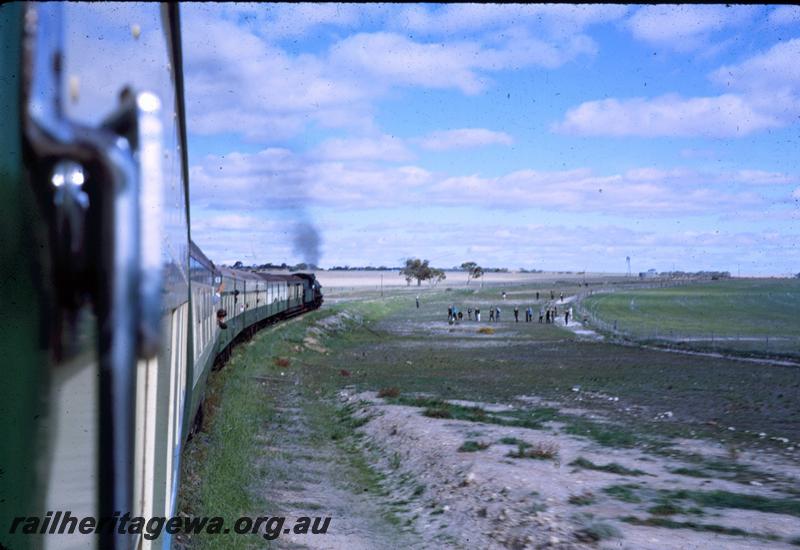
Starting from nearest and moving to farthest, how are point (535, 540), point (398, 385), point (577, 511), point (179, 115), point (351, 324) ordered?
point (179, 115)
point (535, 540)
point (577, 511)
point (398, 385)
point (351, 324)

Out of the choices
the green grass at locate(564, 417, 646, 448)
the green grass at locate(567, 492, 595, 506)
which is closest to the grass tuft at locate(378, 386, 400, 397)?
the green grass at locate(564, 417, 646, 448)

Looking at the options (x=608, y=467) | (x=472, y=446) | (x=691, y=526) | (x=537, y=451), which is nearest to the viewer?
(x=691, y=526)

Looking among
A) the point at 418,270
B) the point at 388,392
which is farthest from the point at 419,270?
the point at 388,392

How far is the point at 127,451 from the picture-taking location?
1744 mm

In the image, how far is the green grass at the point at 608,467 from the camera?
12.0 m

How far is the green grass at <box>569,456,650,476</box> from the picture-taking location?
39.2 feet

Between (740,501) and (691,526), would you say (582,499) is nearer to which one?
(691,526)

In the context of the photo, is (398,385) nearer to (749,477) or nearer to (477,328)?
(749,477)

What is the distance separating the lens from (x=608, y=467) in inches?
485

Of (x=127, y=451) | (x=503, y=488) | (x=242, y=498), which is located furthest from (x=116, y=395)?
(x=503, y=488)

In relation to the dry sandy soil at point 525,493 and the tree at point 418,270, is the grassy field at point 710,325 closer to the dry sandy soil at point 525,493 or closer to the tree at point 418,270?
the dry sandy soil at point 525,493

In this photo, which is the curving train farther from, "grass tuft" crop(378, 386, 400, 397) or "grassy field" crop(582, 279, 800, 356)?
"grassy field" crop(582, 279, 800, 356)

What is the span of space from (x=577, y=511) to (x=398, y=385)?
1363cm

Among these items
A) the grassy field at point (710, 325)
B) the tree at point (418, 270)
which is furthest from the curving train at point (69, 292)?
the tree at point (418, 270)
